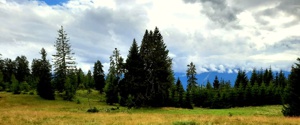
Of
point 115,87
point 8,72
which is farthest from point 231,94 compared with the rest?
point 8,72

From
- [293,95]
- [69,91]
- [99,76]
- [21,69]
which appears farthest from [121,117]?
[21,69]

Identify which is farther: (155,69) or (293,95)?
(155,69)

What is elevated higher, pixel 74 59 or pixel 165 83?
pixel 74 59

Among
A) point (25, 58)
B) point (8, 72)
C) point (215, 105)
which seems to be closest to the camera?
point (215, 105)

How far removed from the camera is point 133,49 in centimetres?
6003

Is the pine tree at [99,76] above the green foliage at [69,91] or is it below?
above

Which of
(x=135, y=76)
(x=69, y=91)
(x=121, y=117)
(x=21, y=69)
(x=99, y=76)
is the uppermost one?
(x=21, y=69)

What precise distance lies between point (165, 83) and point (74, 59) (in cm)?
3489

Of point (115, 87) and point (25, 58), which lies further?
point (25, 58)

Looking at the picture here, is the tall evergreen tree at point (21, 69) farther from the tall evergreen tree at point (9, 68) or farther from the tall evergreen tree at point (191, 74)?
the tall evergreen tree at point (191, 74)

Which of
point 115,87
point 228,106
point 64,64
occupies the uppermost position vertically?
point 64,64

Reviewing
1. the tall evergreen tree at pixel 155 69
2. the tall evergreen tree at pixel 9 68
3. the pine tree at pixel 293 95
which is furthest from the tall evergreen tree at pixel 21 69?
the pine tree at pixel 293 95

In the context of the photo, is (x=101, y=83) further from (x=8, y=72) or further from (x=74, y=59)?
(x=8, y=72)

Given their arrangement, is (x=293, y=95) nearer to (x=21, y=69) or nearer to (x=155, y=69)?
(x=155, y=69)
